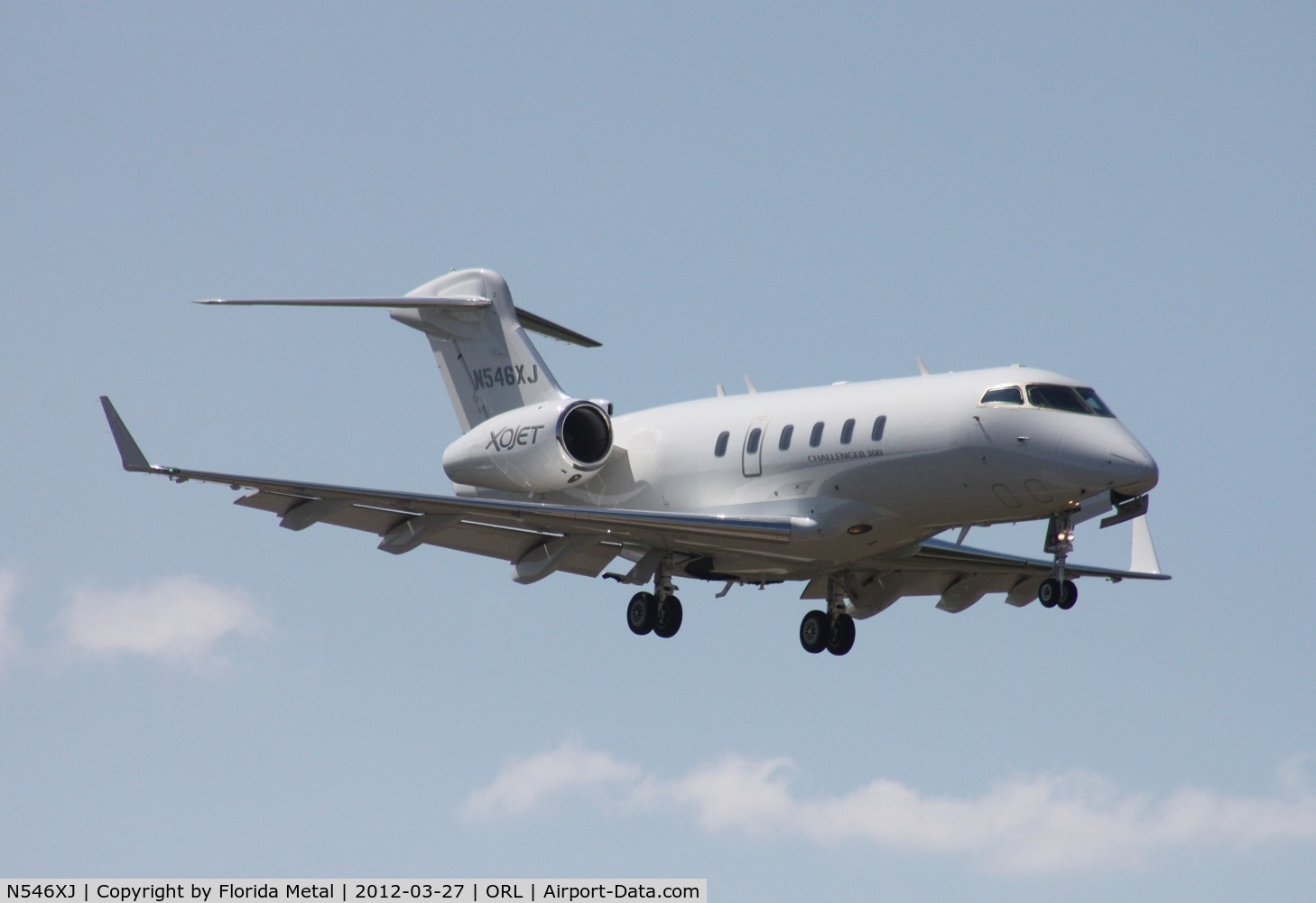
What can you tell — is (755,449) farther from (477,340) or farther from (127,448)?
(127,448)

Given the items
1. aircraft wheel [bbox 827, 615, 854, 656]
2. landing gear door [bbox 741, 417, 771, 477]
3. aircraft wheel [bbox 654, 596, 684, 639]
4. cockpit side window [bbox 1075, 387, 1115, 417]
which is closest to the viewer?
cockpit side window [bbox 1075, 387, 1115, 417]

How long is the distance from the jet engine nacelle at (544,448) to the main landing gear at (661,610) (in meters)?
1.74

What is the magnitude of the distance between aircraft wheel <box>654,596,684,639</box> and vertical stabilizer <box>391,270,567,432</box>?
402cm

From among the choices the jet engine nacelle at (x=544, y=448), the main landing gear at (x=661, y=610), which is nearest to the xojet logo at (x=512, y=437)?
the jet engine nacelle at (x=544, y=448)

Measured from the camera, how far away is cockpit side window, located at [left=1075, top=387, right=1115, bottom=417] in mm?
23422

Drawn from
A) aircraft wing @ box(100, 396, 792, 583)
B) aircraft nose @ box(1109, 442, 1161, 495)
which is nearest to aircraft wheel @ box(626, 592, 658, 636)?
aircraft wing @ box(100, 396, 792, 583)

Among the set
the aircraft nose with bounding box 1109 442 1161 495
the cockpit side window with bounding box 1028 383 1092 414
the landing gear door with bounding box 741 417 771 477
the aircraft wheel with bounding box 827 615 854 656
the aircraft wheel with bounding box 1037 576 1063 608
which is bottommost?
the aircraft wheel with bounding box 1037 576 1063 608

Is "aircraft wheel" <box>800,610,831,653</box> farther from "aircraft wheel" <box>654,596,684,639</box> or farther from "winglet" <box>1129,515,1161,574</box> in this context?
"winglet" <box>1129,515,1161,574</box>

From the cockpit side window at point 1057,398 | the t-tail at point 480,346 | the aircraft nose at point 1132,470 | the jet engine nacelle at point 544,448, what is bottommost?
the aircraft nose at point 1132,470

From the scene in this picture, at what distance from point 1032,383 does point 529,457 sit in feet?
23.8

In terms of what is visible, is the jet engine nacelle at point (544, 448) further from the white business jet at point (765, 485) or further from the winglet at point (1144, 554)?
the winglet at point (1144, 554)

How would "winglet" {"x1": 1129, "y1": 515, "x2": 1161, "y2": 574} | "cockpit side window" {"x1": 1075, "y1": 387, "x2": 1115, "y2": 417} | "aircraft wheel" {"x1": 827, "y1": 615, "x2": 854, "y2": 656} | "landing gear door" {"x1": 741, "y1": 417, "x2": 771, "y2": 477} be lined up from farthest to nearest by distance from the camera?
"winglet" {"x1": 1129, "y1": 515, "x2": 1161, "y2": 574}
"aircraft wheel" {"x1": 827, "y1": 615, "x2": 854, "y2": 656}
"landing gear door" {"x1": 741, "y1": 417, "x2": 771, "y2": 477}
"cockpit side window" {"x1": 1075, "y1": 387, "x2": 1115, "y2": 417}

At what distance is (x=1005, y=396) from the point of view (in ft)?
76.6

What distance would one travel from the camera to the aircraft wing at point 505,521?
2416 cm
